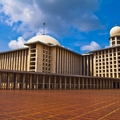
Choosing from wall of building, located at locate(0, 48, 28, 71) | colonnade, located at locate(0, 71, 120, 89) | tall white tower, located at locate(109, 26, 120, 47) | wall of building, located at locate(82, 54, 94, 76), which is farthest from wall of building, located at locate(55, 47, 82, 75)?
tall white tower, located at locate(109, 26, 120, 47)

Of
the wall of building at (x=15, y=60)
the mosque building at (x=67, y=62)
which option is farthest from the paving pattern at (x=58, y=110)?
the wall of building at (x=15, y=60)

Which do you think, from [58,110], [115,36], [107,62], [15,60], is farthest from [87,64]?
[58,110]

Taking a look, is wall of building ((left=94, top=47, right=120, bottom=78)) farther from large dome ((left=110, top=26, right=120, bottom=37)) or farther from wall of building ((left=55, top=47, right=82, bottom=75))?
large dome ((left=110, top=26, right=120, bottom=37))

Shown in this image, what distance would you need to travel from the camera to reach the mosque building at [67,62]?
157ft

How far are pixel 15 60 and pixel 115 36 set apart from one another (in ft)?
135

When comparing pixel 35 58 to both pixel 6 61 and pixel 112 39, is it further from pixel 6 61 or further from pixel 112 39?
pixel 112 39

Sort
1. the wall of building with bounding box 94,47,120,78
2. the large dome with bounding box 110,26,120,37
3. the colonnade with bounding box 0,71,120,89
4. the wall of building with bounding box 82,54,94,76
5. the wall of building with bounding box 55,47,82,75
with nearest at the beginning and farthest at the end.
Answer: the colonnade with bounding box 0,71,120,89
the wall of building with bounding box 55,47,82,75
the wall of building with bounding box 94,47,120,78
the wall of building with bounding box 82,54,94,76
the large dome with bounding box 110,26,120,37

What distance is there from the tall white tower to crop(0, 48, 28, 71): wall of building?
121ft

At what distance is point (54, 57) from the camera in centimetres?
5594

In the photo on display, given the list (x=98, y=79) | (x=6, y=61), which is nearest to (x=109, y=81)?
(x=98, y=79)

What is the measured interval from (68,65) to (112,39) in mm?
24255

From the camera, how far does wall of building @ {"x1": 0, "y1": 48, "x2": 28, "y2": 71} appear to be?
57.2 m

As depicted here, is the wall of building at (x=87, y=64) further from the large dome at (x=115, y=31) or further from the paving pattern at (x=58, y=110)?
the paving pattern at (x=58, y=110)

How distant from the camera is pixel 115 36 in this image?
232 feet
